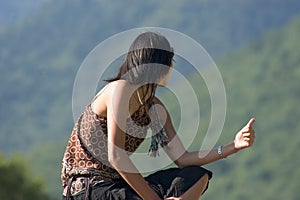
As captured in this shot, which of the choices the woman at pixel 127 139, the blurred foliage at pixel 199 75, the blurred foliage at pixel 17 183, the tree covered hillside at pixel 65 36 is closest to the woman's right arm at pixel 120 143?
the woman at pixel 127 139

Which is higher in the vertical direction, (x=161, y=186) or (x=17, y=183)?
(x=17, y=183)

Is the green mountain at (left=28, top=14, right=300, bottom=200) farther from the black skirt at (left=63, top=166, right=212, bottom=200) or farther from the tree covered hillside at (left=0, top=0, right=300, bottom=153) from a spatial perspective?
the black skirt at (left=63, top=166, right=212, bottom=200)

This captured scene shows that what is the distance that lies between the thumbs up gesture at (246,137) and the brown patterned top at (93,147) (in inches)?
16.0

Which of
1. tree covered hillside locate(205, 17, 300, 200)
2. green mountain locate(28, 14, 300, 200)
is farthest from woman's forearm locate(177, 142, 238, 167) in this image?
tree covered hillside locate(205, 17, 300, 200)

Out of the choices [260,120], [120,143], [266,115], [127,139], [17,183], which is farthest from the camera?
[266,115]

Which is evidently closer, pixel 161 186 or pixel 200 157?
pixel 161 186

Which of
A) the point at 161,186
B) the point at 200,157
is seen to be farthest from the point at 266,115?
the point at 161,186

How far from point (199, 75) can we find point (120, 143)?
179ft

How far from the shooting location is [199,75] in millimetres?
58125

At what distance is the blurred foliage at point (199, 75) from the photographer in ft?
188

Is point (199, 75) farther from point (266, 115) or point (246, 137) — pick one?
point (246, 137)

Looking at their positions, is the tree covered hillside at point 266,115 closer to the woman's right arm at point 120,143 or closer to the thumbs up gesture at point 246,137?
the thumbs up gesture at point 246,137

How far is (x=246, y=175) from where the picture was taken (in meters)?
57.2

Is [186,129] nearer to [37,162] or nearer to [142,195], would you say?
[142,195]
